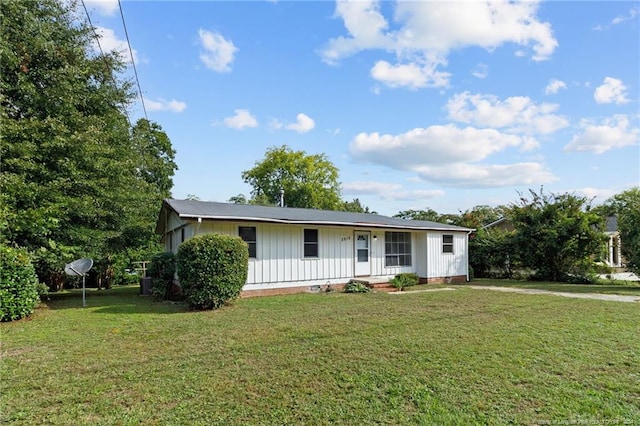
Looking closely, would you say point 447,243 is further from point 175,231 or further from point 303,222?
point 175,231

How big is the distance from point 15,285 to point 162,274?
3.62 metres

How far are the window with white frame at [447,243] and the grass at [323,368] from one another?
24.6 ft

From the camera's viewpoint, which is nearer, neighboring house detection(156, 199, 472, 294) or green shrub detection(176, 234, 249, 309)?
green shrub detection(176, 234, 249, 309)

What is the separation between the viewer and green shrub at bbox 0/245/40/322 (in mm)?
6707

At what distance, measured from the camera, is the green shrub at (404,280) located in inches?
504

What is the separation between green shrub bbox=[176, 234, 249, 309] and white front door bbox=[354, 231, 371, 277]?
5578 mm

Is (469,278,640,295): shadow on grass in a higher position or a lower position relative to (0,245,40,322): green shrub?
lower

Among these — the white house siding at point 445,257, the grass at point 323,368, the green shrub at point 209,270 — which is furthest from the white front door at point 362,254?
the green shrub at point 209,270

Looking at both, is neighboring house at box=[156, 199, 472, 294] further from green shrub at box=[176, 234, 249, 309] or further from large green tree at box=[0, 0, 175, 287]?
large green tree at box=[0, 0, 175, 287]

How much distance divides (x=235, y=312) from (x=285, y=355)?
3386 mm

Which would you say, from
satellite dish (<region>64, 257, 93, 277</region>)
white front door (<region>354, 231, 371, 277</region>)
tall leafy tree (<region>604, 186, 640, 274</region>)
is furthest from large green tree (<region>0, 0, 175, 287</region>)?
tall leafy tree (<region>604, 186, 640, 274</region>)

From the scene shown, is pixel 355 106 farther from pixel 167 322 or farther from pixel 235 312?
pixel 167 322

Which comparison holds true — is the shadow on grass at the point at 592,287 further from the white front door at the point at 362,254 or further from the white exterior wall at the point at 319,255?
the white front door at the point at 362,254

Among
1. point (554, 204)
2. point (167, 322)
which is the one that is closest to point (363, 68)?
point (554, 204)
